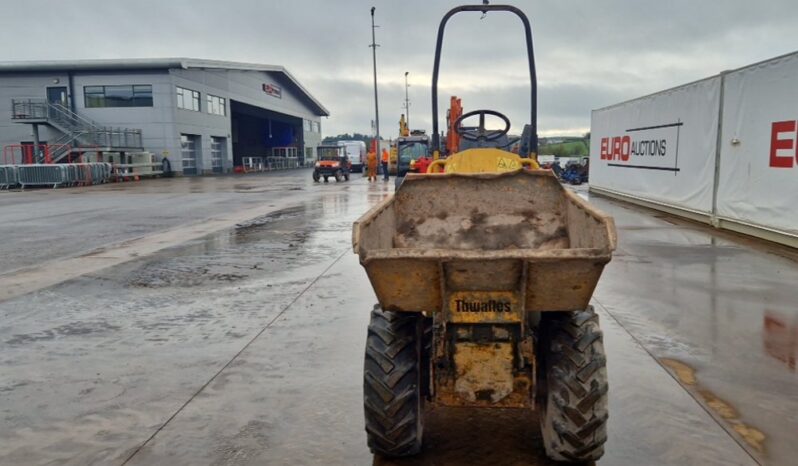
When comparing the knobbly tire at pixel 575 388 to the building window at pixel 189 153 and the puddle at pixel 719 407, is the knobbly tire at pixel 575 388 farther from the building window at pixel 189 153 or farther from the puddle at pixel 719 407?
the building window at pixel 189 153

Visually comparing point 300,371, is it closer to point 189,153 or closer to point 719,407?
point 719,407

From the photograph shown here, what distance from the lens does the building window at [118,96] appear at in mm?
42594

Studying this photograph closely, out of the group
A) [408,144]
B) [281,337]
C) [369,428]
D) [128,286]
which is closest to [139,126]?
[408,144]

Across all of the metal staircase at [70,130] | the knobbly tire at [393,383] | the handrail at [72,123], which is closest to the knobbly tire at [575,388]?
the knobbly tire at [393,383]

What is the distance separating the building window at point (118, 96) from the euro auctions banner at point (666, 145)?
106ft

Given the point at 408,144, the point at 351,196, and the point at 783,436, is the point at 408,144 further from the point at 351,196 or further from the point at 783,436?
the point at 783,436

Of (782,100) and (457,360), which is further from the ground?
(782,100)

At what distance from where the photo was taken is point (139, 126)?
142 ft

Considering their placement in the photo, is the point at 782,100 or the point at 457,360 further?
the point at 782,100

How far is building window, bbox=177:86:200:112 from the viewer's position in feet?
146

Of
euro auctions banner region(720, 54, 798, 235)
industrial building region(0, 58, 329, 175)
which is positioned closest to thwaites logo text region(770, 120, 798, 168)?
euro auctions banner region(720, 54, 798, 235)

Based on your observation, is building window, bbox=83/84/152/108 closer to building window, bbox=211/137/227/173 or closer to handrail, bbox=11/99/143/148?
handrail, bbox=11/99/143/148

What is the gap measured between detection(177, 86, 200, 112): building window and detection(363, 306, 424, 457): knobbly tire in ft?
147

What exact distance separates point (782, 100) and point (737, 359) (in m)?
7.50
